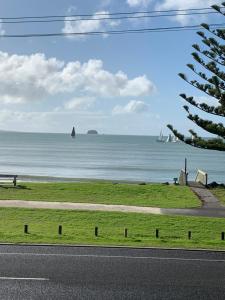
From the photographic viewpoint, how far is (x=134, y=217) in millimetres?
22781

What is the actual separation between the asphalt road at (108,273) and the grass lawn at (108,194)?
1128cm

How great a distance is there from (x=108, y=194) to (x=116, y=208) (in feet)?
16.5

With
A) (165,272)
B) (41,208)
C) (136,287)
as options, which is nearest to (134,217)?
(41,208)

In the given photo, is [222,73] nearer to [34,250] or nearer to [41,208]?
[41,208]

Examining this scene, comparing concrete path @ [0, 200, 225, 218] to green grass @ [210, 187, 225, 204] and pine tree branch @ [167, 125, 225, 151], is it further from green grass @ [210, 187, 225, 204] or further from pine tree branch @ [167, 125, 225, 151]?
pine tree branch @ [167, 125, 225, 151]

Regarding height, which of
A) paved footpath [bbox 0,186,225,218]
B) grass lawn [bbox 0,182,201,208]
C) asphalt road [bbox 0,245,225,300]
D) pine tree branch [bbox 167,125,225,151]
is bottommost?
asphalt road [bbox 0,245,225,300]

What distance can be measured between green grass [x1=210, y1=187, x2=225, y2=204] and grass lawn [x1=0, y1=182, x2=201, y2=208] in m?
1.45

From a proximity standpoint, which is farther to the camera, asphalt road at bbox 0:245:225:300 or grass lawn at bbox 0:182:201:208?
grass lawn at bbox 0:182:201:208

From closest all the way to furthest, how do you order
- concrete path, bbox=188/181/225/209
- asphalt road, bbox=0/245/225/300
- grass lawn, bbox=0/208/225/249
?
asphalt road, bbox=0/245/225/300 → grass lawn, bbox=0/208/225/249 → concrete path, bbox=188/181/225/209

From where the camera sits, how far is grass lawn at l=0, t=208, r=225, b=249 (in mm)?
18047

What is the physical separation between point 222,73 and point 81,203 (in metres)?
10.8

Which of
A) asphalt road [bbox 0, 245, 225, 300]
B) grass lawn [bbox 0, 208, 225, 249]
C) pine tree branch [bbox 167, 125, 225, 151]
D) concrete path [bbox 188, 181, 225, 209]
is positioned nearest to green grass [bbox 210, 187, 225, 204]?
A: concrete path [bbox 188, 181, 225, 209]

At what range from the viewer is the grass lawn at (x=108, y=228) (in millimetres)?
18047

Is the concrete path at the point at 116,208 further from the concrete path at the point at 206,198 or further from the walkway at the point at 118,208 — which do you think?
the concrete path at the point at 206,198
